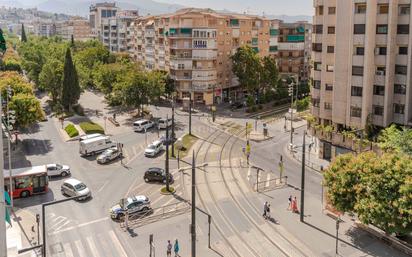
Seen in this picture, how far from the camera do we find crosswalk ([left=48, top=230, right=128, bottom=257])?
32.4 m

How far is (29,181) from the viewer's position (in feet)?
142

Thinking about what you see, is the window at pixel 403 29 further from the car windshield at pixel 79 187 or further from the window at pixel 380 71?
the car windshield at pixel 79 187

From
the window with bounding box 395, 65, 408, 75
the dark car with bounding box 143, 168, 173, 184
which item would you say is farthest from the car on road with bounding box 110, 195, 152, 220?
the window with bounding box 395, 65, 408, 75

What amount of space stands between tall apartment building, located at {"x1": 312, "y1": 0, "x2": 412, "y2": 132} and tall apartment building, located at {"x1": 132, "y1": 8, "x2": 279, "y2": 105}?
41.3 metres

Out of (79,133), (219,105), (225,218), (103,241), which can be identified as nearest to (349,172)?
(225,218)

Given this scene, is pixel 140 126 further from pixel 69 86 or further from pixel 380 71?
pixel 380 71

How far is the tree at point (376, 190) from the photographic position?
30.7 m

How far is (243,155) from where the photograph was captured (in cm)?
5897

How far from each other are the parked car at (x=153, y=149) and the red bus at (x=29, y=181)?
1536 cm

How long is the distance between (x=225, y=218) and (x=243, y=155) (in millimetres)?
21055

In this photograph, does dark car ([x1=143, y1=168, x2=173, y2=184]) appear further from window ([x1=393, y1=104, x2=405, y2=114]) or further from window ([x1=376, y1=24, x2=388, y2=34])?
window ([x1=376, y1=24, x2=388, y2=34])

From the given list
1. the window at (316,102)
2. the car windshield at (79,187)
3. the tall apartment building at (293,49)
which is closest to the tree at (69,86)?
the car windshield at (79,187)

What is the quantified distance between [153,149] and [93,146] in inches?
294

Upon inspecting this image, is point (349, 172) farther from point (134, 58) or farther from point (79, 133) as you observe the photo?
point (134, 58)
